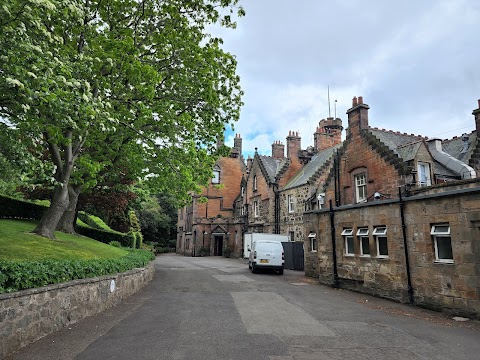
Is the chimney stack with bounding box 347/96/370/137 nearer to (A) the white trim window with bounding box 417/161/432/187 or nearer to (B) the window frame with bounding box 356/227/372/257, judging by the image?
(A) the white trim window with bounding box 417/161/432/187

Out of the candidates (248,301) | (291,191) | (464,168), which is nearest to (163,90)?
(248,301)

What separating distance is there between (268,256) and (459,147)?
13.3 m

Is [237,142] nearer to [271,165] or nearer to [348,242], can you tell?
[271,165]

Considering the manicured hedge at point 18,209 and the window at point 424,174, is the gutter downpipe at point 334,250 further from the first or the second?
the manicured hedge at point 18,209

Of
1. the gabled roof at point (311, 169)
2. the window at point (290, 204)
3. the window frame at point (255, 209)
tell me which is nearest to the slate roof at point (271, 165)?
the gabled roof at point (311, 169)

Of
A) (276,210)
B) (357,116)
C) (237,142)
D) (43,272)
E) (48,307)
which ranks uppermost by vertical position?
A: (237,142)

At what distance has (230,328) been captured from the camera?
8.24 metres

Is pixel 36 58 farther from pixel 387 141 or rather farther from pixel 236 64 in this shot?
pixel 387 141

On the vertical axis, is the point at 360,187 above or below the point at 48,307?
above

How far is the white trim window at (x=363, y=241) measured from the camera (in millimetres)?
15156

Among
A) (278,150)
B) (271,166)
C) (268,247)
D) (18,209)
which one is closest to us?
(18,209)

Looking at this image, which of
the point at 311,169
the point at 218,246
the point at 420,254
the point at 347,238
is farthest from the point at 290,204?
the point at 420,254

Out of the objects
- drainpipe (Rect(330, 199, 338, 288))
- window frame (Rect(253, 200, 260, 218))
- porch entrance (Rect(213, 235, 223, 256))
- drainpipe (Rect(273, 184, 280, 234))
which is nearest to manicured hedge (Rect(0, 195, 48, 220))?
drainpipe (Rect(330, 199, 338, 288))

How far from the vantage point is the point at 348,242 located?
1658 cm
